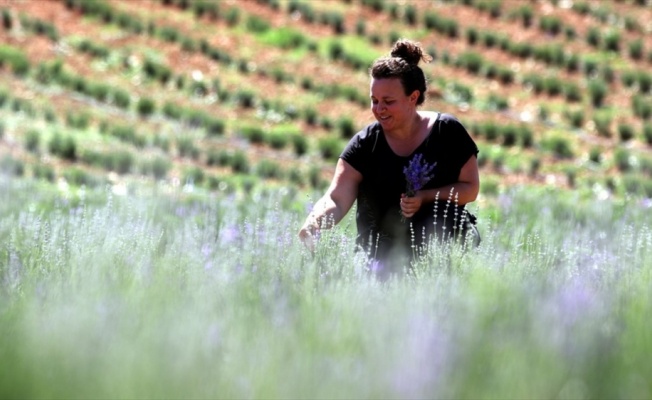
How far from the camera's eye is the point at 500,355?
11.6ft

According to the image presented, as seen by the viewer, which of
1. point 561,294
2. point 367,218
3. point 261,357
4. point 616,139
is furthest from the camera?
point 616,139

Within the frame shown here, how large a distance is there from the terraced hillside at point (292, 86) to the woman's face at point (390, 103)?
710 centimetres

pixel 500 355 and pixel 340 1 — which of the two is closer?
pixel 500 355

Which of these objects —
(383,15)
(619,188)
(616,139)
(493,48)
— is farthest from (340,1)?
(619,188)

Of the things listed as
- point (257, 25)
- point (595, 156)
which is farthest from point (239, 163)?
point (257, 25)

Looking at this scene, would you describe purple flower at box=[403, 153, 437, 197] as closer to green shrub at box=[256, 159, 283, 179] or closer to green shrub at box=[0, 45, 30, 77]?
green shrub at box=[256, 159, 283, 179]

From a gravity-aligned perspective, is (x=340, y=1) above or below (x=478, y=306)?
above

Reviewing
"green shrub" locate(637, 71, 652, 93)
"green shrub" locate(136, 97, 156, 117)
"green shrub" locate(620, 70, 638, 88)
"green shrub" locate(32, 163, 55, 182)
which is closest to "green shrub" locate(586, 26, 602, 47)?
"green shrub" locate(620, 70, 638, 88)

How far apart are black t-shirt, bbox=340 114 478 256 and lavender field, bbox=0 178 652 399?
2.25 ft

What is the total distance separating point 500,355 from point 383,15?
19.0 metres

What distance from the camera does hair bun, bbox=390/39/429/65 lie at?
566cm

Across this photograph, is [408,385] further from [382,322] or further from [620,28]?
[620,28]

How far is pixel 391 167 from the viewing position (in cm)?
572

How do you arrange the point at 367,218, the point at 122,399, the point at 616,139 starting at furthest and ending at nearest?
the point at 616,139
the point at 367,218
the point at 122,399
